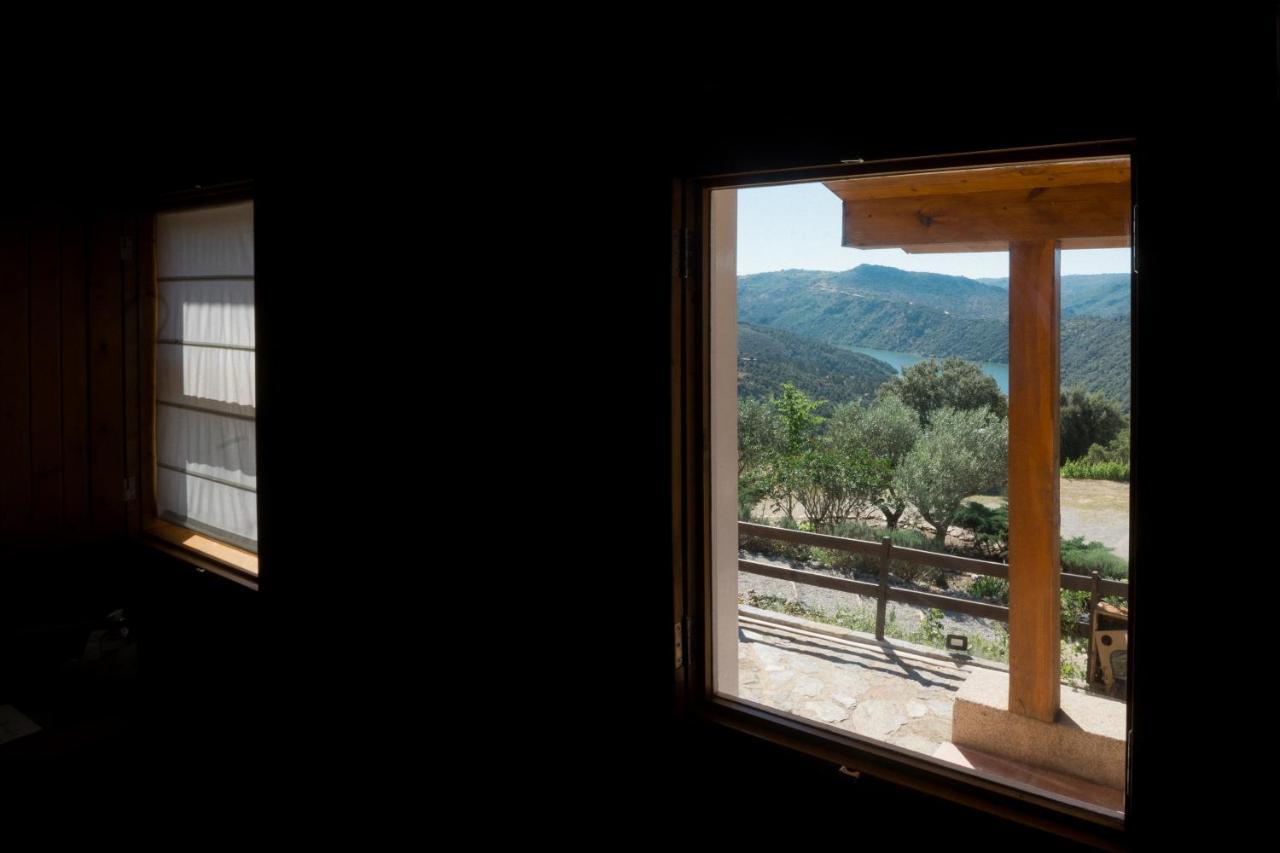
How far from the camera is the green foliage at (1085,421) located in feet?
4.49

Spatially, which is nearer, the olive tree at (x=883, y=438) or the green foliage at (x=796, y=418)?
the olive tree at (x=883, y=438)

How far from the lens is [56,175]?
2850mm

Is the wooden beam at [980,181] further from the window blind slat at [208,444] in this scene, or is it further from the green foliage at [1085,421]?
the window blind slat at [208,444]

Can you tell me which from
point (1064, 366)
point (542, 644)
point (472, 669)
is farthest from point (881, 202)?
point (472, 669)

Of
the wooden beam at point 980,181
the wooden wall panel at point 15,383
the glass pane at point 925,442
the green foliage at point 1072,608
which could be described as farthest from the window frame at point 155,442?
the green foliage at point 1072,608

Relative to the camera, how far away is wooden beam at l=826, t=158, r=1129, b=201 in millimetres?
1607

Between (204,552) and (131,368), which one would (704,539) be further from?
(131,368)

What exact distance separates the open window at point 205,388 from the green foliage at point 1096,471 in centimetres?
240

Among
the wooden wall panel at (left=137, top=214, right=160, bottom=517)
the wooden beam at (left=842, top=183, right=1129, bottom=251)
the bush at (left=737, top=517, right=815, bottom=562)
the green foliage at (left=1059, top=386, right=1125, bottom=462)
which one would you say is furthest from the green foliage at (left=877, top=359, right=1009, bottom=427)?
the wooden wall panel at (left=137, top=214, right=160, bottom=517)

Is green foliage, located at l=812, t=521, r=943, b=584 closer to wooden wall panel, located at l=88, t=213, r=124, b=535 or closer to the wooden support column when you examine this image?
the wooden support column

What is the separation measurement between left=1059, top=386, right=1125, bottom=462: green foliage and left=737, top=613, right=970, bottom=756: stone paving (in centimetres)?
66

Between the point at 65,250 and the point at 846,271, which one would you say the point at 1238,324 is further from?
the point at 65,250

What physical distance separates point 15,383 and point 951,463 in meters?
3.09

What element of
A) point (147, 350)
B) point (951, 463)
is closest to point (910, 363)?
point (951, 463)
